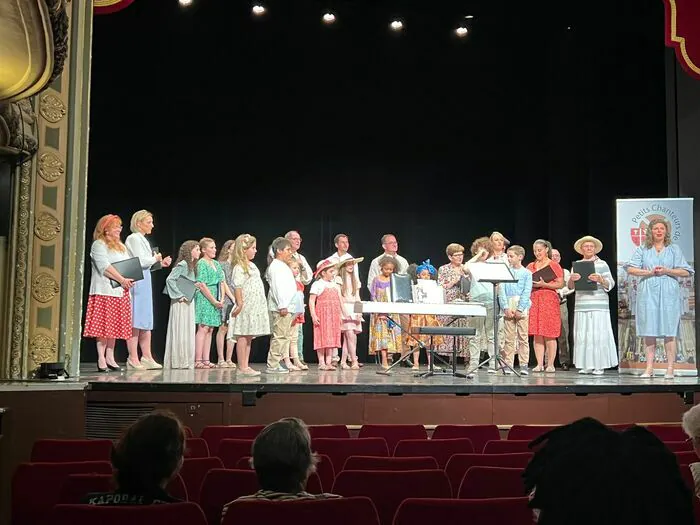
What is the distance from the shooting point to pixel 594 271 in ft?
33.9

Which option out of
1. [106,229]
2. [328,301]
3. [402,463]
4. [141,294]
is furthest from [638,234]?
[402,463]

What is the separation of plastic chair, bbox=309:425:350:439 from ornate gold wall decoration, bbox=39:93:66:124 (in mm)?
3309

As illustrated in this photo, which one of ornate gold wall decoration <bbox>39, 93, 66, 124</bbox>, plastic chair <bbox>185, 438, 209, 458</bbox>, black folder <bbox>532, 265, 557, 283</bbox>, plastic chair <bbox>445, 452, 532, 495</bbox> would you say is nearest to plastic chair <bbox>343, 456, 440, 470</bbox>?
plastic chair <bbox>445, 452, 532, 495</bbox>

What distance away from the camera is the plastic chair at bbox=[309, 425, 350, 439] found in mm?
5262

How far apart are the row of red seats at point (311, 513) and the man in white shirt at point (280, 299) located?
7031mm

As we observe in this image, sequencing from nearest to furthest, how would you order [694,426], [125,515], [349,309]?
1. [125,515]
2. [694,426]
3. [349,309]

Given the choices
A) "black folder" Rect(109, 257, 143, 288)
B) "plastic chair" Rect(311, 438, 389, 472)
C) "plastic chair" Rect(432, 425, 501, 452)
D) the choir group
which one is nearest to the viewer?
"plastic chair" Rect(311, 438, 389, 472)

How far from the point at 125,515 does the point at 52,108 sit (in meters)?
5.09

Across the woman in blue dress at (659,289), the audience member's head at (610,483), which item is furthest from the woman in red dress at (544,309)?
the audience member's head at (610,483)

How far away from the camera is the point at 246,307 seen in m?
9.59

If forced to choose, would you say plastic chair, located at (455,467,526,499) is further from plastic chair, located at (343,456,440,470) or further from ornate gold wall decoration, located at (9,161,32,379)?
ornate gold wall decoration, located at (9,161,32,379)

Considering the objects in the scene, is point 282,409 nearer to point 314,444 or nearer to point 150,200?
point 314,444

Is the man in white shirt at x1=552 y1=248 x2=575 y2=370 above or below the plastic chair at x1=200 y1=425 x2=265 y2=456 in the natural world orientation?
above

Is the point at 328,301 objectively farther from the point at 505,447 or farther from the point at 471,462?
the point at 471,462
